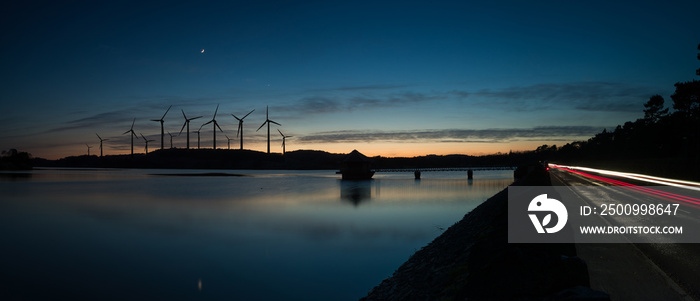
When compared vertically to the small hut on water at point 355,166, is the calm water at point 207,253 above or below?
below

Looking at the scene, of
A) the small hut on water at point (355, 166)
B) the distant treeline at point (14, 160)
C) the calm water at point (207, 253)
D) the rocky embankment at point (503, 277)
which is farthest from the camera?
the distant treeline at point (14, 160)

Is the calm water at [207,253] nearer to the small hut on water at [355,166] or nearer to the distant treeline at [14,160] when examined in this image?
the small hut on water at [355,166]

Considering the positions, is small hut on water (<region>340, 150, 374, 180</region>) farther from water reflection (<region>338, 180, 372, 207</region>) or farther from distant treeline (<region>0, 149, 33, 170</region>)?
distant treeline (<region>0, 149, 33, 170</region>)

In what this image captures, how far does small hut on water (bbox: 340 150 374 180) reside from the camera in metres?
90.1

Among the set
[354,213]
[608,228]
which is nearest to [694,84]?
[354,213]

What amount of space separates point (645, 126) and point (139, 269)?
403 feet

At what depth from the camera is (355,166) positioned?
91.2 meters

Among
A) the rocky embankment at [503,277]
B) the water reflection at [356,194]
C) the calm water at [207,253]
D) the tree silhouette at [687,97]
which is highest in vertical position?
the tree silhouette at [687,97]

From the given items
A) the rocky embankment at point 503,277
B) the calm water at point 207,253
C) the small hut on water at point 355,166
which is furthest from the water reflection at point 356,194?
the rocky embankment at point 503,277

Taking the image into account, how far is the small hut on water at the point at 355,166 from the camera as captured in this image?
9006 centimetres

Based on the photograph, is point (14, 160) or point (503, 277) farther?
point (14, 160)

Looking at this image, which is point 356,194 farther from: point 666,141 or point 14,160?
point 14,160

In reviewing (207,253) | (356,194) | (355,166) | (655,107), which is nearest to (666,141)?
(655,107)

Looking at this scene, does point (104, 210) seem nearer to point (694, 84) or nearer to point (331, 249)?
point (331, 249)
